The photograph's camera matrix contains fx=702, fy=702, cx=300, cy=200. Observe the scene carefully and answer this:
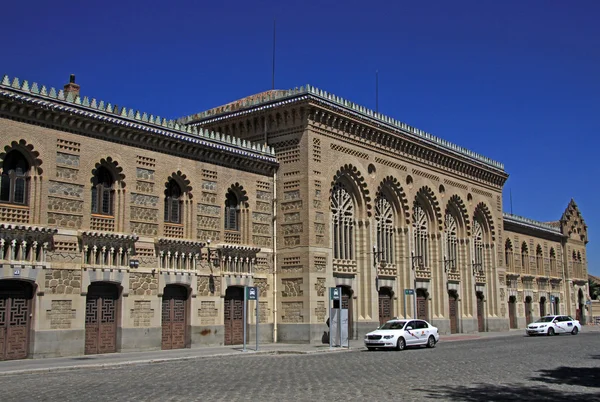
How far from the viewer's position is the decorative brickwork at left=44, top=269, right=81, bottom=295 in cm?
2355

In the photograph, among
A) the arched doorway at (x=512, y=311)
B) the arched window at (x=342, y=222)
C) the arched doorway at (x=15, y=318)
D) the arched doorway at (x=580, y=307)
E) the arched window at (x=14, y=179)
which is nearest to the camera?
the arched doorway at (x=15, y=318)

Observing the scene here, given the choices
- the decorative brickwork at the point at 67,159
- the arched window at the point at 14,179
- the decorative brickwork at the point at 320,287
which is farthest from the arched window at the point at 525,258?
the arched window at the point at 14,179

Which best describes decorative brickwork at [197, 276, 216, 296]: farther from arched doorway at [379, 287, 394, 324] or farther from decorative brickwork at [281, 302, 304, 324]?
arched doorway at [379, 287, 394, 324]

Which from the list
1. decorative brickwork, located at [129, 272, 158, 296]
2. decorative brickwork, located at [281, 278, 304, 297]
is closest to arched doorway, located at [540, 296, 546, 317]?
decorative brickwork, located at [281, 278, 304, 297]

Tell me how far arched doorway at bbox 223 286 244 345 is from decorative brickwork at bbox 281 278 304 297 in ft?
7.02

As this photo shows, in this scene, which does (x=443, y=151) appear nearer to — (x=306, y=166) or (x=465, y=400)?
(x=306, y=166)

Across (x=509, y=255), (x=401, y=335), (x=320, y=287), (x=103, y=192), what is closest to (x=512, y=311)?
(x=509, y=255)

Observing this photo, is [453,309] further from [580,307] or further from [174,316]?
[580,307]

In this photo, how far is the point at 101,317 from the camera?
83.3 ft

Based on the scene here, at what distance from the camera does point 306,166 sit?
106 ft

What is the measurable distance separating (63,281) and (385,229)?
63.5 feet

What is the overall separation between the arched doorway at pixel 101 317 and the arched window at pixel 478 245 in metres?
28.1

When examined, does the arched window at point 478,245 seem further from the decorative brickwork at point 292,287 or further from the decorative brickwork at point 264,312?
the decorative brickwork at point 264,312

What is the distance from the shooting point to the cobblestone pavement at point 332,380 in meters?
13.6
